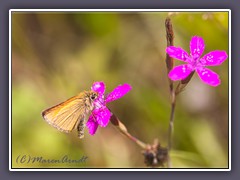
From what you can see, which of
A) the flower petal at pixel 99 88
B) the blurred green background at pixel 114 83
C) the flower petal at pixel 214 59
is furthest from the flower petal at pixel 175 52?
the blurred green background at pixel 114 83

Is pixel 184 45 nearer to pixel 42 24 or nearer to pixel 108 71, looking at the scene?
pixel 108 71

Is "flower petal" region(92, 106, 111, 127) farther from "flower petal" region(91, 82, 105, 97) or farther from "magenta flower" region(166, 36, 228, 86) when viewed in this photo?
"magenta flower" region(166, 36, 228, 86)

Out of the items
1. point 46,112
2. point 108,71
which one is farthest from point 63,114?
point 108,71

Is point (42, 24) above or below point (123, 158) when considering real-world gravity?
above

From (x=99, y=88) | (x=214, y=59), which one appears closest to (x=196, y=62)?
(x=214, y=59)

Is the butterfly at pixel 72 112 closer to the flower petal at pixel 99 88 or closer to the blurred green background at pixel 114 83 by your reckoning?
the flower petal at pixel 99 88

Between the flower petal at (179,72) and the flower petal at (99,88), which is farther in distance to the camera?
the flower petal at (99,88)

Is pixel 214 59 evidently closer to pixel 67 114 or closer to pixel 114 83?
pixel 67 114
